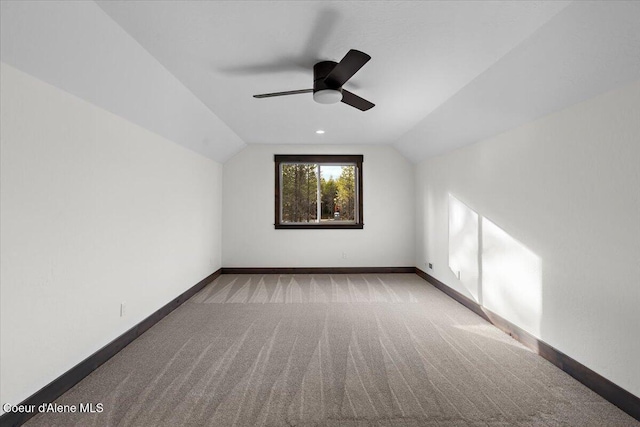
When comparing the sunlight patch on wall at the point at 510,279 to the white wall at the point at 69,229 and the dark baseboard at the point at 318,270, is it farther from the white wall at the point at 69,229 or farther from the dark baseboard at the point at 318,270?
the white wall at the point at 69,229

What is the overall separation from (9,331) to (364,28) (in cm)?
279

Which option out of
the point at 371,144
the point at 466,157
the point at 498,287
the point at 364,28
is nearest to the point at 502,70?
the point at 364,28

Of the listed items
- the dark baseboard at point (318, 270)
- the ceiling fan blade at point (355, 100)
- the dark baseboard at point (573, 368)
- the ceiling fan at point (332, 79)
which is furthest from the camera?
the dark baseboard at point (318, 270)

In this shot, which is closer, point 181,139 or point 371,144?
point 181,139

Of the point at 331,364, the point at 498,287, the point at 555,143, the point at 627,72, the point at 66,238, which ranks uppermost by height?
the point at 627,72

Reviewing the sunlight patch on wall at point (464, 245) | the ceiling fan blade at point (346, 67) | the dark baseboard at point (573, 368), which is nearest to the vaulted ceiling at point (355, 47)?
the ceiling fan blade at point (346, 67)

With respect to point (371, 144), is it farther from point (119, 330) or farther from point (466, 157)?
point (119, 330)

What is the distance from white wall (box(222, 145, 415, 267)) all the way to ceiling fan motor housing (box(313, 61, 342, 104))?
3.02m

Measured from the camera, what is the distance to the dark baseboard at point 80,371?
5.42 feet

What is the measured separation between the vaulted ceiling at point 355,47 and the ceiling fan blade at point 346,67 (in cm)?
20

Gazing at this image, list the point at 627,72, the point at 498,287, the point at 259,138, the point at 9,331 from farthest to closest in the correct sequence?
the point at 259,138
the point at 498,287
the point at 627,72
the point at 9,331

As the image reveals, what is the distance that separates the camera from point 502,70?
7.59 feet

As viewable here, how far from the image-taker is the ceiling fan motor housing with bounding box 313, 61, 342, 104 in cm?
230

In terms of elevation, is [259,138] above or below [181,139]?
above
